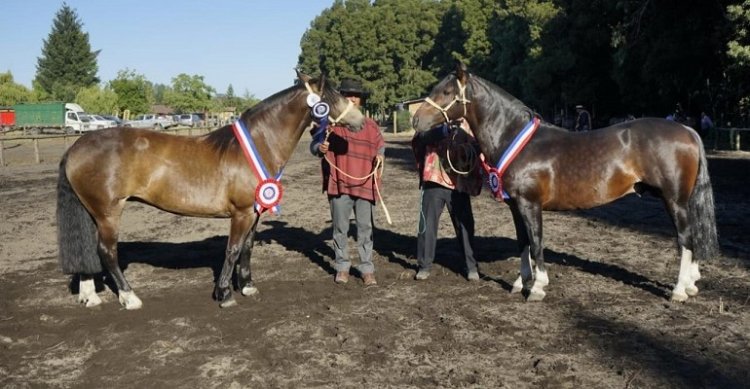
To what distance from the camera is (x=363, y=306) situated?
5605mm

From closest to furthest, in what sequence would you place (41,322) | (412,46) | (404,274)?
(41,322)
(404,274)
(412,46)

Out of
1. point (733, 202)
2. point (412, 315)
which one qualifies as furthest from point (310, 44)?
point (412, 315)

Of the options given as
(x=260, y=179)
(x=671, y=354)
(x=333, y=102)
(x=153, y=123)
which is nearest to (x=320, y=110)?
(x=333, y=102)

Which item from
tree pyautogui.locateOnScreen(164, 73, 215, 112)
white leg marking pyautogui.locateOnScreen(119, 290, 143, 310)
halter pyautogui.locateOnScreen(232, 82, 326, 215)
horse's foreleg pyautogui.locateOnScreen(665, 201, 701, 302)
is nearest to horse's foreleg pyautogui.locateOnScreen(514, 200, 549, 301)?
horse's foreleg pyautogui.locateOnScreen(665, 201, 701, 302)

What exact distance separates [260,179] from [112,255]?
63.6 inches

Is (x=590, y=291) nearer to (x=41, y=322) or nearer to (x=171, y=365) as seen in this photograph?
(x=171, y=365)

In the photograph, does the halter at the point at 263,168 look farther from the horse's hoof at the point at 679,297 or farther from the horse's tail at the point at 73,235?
the horse's hoof at the point at 679,297

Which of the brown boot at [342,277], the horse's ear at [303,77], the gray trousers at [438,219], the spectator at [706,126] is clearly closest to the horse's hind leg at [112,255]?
the brown boot at [342,277]

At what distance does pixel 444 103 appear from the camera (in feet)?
18.9

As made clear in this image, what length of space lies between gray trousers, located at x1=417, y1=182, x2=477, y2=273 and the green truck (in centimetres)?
4876

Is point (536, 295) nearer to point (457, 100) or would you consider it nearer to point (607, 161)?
point (607, 161)

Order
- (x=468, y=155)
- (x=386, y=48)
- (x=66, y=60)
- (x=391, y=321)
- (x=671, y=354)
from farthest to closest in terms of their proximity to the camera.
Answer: (x=66, y=60), (x=386, y=48), (x=468, y=155), (x=391, y=321), (x=671, y=354)

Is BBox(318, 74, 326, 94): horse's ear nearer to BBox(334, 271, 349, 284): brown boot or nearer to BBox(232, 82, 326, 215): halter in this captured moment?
BBox(232, 82, 326, 215): halter

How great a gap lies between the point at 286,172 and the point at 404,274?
13173 mm
